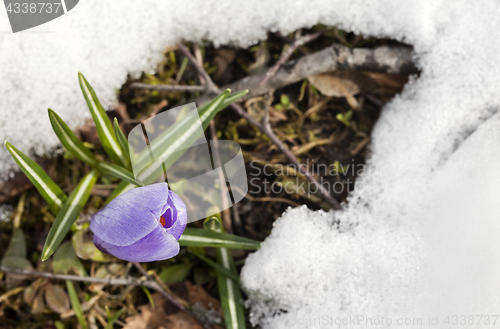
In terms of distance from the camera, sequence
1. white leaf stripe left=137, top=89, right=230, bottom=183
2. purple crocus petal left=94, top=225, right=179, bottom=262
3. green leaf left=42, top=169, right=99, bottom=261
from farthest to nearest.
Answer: white leaf stripe left=137, top=89, right=230, bottom=183, green leaf left=42, top=169, right=99, bottom=261, purple crocus petal left=94, top=225, right=179, bottom=262

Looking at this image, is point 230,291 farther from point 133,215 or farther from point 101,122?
point 101,122

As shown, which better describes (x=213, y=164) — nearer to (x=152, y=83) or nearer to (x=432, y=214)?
(x=152, y=83)

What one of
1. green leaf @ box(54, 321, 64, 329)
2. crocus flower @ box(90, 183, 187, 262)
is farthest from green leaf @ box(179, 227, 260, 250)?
green leaf @ box(54, 321, 64, 329)

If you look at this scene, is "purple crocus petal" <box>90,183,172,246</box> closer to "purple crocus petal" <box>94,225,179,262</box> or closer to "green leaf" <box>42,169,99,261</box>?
"purple crocus petal" <box>94,225,179,262</box>

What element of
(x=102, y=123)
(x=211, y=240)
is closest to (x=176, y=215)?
(x=211, y=240)

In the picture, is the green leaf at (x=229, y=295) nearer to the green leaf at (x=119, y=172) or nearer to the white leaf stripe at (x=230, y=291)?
the white leaf stripe at (x=230, y=291)

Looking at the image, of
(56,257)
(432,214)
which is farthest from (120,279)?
(432,214)

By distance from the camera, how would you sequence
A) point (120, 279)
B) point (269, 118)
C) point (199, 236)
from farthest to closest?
1. point (269, 118)
2. point (120, 279)
3. point (199, 236)
